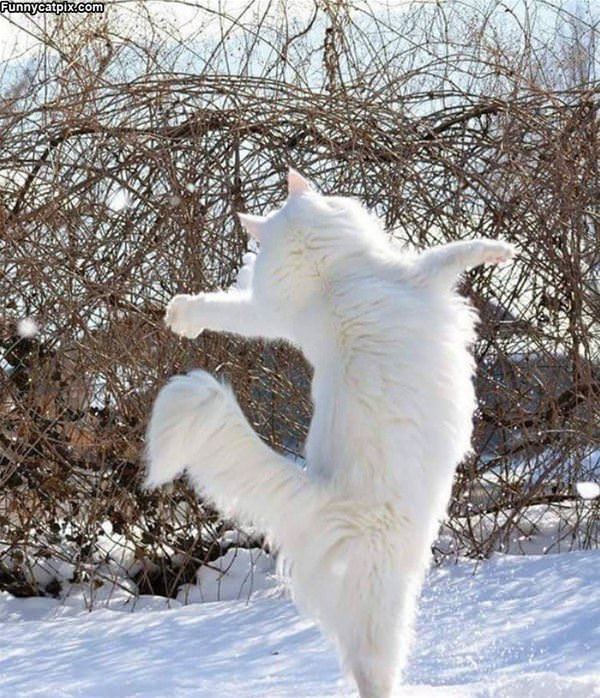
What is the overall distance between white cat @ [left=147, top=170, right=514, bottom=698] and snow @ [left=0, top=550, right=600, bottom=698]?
768 millimetres

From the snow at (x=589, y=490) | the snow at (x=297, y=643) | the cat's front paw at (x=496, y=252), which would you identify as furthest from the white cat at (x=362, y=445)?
the snow at (x=589, y=490)

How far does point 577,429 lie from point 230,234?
2.14 meters

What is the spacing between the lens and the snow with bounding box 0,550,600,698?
3.96 meters

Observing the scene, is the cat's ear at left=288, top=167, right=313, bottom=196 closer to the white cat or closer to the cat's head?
the cat's head

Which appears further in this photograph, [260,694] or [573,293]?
[573,293]

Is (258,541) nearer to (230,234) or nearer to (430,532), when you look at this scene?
(230,234)

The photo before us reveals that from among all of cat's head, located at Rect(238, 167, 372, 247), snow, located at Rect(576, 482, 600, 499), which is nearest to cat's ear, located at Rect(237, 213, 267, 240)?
cat's head, located at Rect(238, 167, 372, 247)

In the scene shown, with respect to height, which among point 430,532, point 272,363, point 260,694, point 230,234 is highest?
point 230,234

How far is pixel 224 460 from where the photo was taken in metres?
2.88

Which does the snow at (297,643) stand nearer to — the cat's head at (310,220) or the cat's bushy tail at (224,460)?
the cat's bushy tail at (224,460)

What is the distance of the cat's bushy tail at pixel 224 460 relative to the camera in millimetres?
2771

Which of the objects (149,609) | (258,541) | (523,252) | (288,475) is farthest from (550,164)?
(288,475)

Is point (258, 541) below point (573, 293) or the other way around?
below

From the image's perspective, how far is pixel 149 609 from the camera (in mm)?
5656
